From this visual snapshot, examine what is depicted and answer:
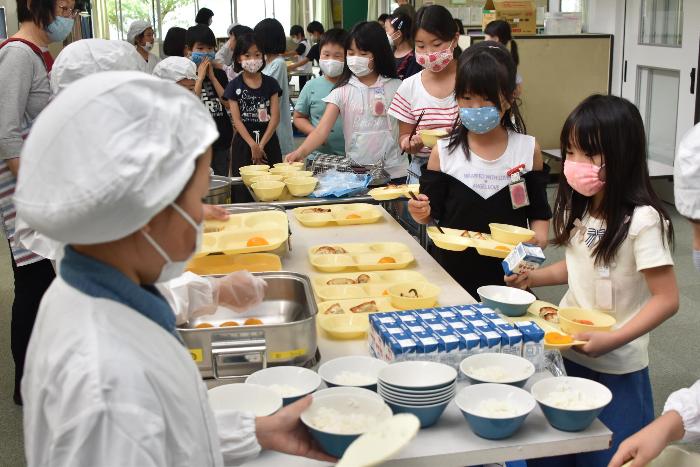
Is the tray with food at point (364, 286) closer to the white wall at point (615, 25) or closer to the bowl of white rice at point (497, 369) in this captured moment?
the bowl of white rice at point (497, 369)

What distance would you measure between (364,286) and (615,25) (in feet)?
17.3

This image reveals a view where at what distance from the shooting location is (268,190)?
10.3 ft

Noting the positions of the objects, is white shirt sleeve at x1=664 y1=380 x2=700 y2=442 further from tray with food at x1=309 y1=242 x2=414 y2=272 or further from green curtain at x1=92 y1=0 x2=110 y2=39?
green curtain at x1=92 y1=0 x2=110 y2=39

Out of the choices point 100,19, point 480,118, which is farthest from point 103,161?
point 100,19

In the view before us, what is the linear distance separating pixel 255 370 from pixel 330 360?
162 mm

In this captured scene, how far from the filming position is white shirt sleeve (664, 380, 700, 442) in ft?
4.82

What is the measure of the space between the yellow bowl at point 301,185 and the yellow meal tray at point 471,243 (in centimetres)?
93

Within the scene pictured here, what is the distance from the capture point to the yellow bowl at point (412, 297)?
1933 mm

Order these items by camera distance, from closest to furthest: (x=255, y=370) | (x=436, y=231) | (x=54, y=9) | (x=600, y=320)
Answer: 1. (x=255, y=370)
2. (x=600, y=320)
3. (x=436, y=231)
4. (x=54, y=9)

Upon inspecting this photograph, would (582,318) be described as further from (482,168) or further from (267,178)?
(267,178)

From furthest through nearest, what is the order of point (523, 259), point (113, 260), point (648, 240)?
point (523, 259), point (648, 240), point (113, 260)

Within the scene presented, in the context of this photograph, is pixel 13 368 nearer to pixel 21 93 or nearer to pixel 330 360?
pixel 21 93

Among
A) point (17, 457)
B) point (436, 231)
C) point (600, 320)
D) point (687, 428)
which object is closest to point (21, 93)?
point (17, 457)

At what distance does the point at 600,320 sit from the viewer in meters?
1.79
